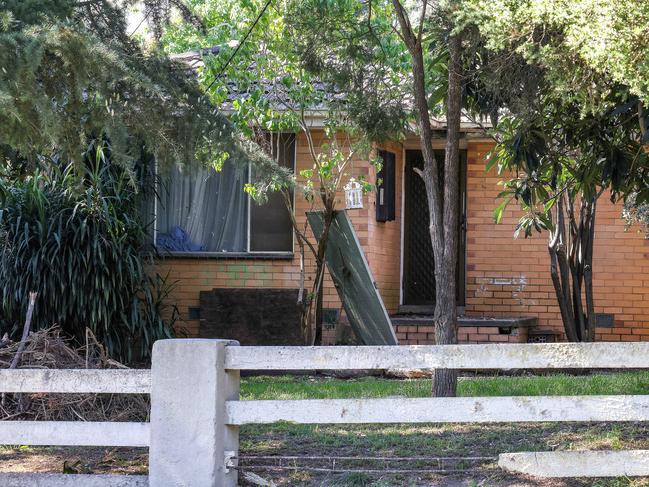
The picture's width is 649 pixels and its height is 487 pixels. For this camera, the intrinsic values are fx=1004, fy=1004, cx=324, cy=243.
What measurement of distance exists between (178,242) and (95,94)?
6809 mm

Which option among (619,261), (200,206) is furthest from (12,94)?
(619,261)

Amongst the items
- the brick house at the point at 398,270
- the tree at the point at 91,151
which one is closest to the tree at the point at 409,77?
the tree at the point at 91,151

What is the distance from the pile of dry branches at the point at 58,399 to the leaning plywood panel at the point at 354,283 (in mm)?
4067

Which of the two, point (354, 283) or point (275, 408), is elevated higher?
point (354, 283)

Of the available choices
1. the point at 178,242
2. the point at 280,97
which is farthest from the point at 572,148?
the point at 178,242

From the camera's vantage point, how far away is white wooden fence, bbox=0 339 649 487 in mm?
5789

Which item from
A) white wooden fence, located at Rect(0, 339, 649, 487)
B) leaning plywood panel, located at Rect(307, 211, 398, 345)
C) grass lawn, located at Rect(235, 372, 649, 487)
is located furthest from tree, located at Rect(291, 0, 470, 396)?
white wooden fence, located at Rect(0, 339, 649, 487)

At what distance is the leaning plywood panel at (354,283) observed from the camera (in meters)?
11.7

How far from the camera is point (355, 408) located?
5.88m

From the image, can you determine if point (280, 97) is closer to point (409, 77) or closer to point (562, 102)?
point (409, 77)

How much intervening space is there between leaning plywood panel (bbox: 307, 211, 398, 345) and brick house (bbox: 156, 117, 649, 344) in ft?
2.19

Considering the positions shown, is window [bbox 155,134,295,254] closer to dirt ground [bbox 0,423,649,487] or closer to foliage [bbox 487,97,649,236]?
foliage [bbox 487,97,649,236]

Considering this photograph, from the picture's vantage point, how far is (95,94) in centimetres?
633

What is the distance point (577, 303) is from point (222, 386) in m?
6.97
